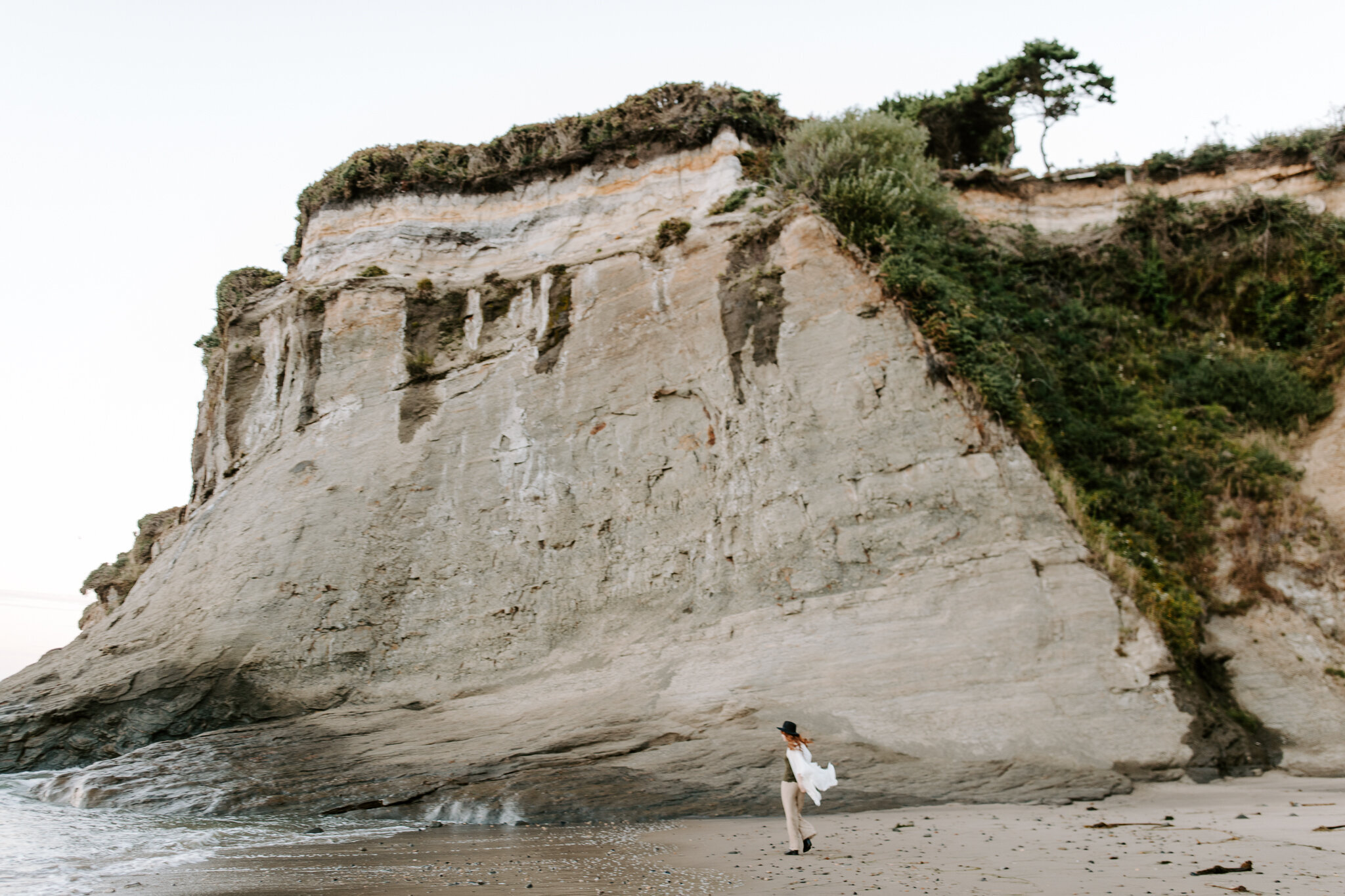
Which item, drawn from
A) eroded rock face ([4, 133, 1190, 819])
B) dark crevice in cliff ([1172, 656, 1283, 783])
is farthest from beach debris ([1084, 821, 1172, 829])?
dark crevice in cliff ([1172, 656, 1283, 783])

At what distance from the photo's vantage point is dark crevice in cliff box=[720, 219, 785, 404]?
12.2 m

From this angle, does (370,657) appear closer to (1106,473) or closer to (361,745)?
(361,745)

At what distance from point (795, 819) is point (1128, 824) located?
2.75m

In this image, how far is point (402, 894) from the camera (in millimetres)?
5461

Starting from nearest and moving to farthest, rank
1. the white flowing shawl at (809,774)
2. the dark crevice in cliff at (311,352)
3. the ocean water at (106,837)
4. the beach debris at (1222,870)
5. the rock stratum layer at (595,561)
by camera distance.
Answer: the beach debris at (1222,870), the ocean water at (106,837), the white flowing shawl at (809,774), the rock stratum layer at (595,561), the dark crevice in cliff at (311,352)

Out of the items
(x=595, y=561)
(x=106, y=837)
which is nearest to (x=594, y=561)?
(x=595, y=561)

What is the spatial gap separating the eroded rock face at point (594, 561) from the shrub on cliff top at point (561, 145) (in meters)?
0.40

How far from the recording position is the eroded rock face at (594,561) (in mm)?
8898

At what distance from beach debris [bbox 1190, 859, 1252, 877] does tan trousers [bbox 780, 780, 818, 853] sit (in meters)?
2.64

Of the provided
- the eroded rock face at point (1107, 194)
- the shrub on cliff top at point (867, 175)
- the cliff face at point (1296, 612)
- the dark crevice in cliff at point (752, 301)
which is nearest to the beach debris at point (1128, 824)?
the cliff face at point (1296, 612)

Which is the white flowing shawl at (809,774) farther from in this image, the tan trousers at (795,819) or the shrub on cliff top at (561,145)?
the shrub on cliff top at (561,145)

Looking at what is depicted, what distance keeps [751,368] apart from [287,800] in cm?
781

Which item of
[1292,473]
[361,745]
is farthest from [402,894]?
[1292,473]

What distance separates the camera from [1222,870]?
5242 mm
